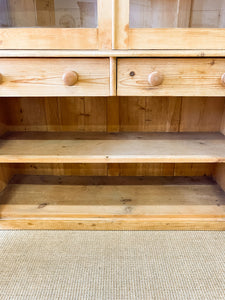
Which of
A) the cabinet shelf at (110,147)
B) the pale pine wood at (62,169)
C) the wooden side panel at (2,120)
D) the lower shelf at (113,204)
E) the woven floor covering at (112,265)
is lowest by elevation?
the woven floor covering at (112,265)

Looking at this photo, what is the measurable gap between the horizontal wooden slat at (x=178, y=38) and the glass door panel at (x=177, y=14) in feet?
0.09

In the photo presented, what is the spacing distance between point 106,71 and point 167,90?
0.23 metres

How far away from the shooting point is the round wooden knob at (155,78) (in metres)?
0.82

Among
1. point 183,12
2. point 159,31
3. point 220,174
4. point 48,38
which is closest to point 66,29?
point 48,38

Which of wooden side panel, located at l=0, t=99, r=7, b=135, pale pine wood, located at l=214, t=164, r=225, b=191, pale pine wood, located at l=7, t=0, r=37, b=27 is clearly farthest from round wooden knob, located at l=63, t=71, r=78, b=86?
pale pine wood, located at l=214, t=164, r=225, b=191

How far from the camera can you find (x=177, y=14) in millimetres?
865

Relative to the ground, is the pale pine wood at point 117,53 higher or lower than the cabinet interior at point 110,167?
higher

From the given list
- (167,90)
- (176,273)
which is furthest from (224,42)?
(176,273)

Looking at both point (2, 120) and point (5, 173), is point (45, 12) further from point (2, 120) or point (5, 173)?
point (5, 173)

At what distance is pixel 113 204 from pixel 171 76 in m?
0.65

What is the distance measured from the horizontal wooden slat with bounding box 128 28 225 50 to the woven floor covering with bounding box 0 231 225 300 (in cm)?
79

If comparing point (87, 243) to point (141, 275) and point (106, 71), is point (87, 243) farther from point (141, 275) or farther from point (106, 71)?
point (106, 71)

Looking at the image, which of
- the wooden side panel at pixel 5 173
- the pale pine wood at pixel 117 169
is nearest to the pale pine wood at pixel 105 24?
the pale pine wood at pixel 117 169

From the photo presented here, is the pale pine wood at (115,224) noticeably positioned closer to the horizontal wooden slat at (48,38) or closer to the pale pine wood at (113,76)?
the pale pine wood at (113,76)
